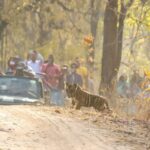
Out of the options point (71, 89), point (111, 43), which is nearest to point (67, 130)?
point (71, 89)

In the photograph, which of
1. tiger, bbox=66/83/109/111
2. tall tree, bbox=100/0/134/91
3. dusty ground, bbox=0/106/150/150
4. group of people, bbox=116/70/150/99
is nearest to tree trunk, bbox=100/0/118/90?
tall tree, bbox=100/0/134/91

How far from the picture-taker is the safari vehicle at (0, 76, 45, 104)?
650 inches

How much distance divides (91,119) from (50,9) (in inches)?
622

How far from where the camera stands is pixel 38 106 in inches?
619

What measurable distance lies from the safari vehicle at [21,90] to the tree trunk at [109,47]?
10.6ft

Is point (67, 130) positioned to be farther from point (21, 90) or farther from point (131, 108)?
point (21, 90)

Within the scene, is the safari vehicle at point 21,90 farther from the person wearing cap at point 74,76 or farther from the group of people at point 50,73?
the person wearing cap at point 74,76

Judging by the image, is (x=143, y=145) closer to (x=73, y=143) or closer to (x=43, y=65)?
(x=73, y=143)

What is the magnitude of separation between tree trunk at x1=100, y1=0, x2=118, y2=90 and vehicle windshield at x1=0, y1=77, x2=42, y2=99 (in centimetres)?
323

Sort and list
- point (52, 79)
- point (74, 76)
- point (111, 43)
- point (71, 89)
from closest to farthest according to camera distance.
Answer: point (71, 89), point (111, 43), point (52, 79), point (74, 76)

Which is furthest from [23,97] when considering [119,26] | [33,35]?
[33,35]

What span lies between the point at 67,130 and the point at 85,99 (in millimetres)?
3729

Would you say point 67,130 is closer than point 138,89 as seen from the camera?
Yes

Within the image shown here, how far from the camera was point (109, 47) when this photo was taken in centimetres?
2044
